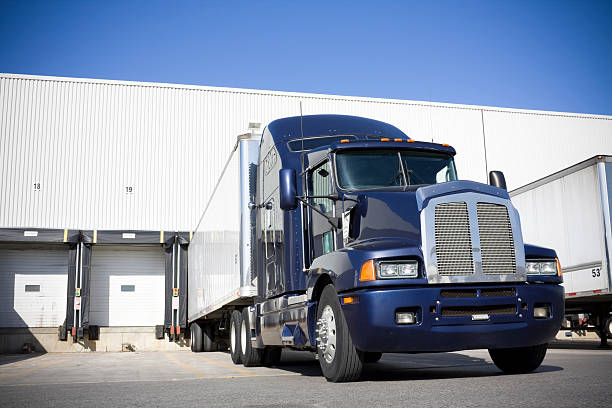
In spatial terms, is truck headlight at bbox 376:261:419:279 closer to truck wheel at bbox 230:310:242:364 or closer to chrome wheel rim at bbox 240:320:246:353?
chrome wheel rim at bbox 240:320:246:353

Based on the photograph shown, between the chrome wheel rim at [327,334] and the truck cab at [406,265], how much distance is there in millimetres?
12

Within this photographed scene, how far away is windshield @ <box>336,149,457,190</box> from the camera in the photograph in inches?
311

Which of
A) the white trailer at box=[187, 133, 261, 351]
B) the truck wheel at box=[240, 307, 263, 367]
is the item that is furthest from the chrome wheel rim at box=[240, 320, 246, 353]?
the white trailer at box=[187, 133, 261, 351]

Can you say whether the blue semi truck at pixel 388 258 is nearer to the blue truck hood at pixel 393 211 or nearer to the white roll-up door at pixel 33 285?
the blue truck hood at pixel 393 211

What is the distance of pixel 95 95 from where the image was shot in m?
29.2

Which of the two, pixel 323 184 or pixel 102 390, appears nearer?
pixel 102 390

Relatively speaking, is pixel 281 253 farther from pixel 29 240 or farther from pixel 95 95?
pixel 95 95

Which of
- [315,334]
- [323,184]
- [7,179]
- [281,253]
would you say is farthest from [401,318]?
[7,179]

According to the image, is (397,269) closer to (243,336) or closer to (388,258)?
(388,258)

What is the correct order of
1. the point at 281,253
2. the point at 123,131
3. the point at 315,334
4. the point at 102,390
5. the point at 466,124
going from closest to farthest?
the point at 102,390
the point at 315,334
the point at 281,253
the point at 123,131
the point at 466,124

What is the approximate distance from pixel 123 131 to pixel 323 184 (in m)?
22.7

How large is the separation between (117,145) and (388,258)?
24.4 metres

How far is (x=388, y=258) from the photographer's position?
654cm

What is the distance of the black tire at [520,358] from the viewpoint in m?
7.52
